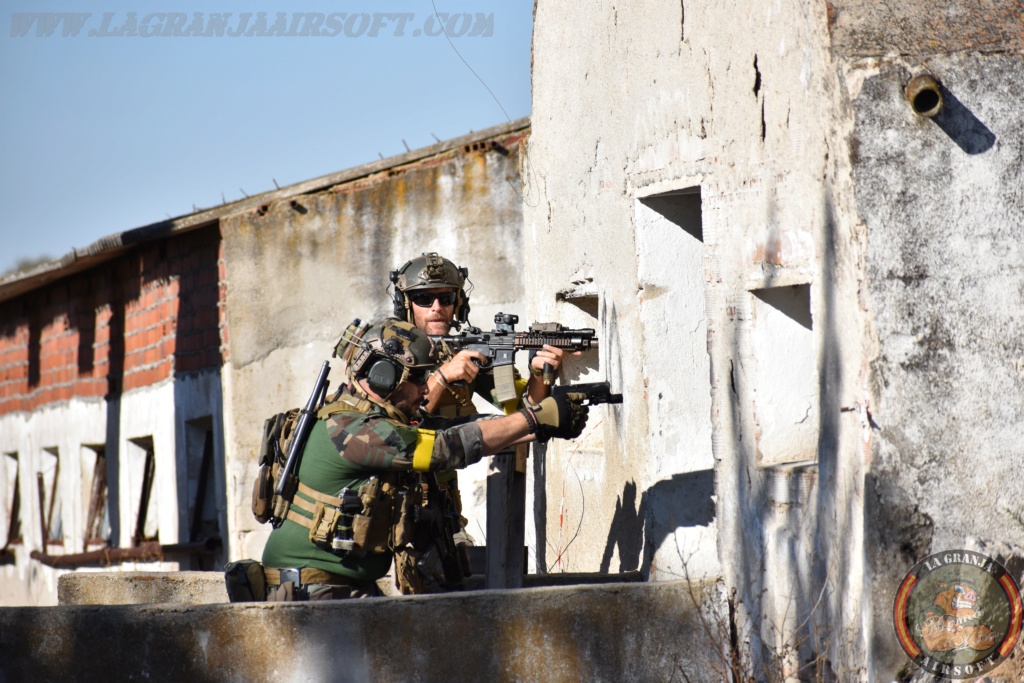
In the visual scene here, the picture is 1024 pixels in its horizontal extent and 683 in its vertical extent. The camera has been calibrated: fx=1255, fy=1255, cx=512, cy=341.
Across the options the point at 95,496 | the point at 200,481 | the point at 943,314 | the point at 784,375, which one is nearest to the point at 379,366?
the point at 784,375

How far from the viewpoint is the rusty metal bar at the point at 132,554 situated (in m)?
9.80

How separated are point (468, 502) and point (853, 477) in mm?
4685

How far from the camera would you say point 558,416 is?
4.84 meters

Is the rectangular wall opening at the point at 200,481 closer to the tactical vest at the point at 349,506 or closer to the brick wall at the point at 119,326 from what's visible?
the brick wall at the point at 119,326

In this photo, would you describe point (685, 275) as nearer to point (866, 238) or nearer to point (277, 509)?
point (866, 238)

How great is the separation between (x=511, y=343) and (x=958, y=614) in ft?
6.88

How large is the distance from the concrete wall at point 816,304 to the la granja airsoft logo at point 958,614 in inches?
2.6

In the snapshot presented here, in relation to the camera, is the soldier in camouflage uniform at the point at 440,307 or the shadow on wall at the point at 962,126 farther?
the soldier in camouflage uniform at the point at 440,307

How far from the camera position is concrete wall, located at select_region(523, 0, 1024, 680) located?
12.6 ft

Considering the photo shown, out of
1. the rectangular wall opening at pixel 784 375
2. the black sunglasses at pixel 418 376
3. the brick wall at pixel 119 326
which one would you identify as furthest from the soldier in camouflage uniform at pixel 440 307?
the brick wall at pixel 119 326

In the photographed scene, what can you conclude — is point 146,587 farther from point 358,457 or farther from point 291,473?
point 358,457

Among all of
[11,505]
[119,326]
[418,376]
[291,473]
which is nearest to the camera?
[291,473]

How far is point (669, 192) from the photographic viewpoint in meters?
5.17

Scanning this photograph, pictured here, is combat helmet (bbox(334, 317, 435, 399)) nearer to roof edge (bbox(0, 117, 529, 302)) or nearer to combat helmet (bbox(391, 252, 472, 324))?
combat helmet (bbox(391, 252, 472, 324))
